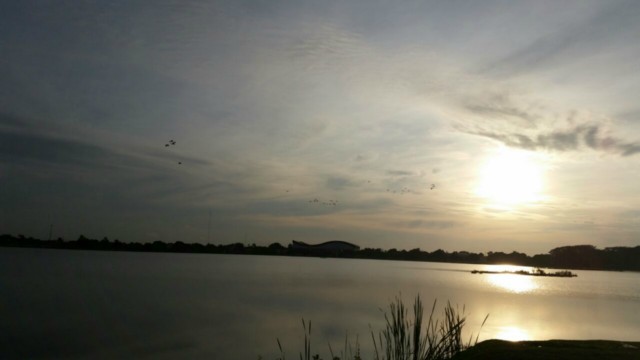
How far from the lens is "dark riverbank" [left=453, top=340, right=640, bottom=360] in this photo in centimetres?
1460

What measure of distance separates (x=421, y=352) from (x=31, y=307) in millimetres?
35499

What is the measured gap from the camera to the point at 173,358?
88.2 ft

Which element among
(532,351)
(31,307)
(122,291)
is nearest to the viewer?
(532,351)

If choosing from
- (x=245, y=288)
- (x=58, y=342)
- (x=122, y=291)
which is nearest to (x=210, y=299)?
(x=122, y=291)

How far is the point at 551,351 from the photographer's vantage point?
15.5 metres

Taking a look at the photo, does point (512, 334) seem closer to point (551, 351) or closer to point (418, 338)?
point (551, 351)

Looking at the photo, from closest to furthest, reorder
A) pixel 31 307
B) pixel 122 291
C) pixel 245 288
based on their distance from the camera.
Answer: pixel 31 307 → pixel 122 291 → pixel 245 288

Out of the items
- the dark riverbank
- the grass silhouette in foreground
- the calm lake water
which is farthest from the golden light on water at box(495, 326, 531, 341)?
the grass silhouette in foreground

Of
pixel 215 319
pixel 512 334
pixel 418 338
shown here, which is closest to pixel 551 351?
pixel 418 338

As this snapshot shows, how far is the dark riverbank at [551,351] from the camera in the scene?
575 inches

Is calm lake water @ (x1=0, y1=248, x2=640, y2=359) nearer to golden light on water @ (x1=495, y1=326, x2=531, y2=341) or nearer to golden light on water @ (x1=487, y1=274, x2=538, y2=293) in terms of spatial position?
golden light on water @ (x1=495, y1=326, x2=531, y2=341)

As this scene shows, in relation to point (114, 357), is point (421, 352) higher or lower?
higher

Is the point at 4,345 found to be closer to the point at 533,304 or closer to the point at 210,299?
the point at 210,299

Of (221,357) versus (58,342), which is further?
(58,342)
